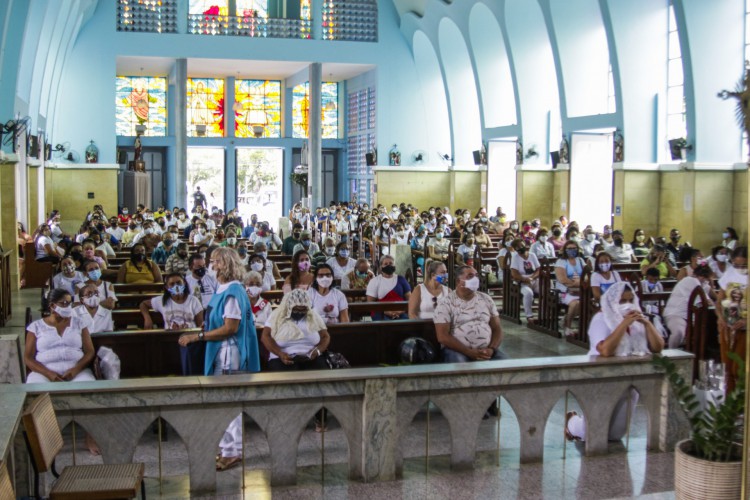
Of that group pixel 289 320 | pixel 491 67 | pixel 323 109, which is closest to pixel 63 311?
pixel 289 320

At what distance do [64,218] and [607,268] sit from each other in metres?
22.8

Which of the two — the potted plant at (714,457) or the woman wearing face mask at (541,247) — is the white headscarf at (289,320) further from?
the woman wearing face mask at (541,247)

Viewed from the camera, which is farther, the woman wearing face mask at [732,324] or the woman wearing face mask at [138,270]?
the woman wearing face mask at [138,270]

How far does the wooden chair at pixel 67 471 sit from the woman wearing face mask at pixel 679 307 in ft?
23.2

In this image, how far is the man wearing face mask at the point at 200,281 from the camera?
31.3ft

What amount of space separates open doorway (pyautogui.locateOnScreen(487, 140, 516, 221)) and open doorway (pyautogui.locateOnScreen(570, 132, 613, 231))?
5.28 meters

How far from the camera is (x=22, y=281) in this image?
16.8 metres

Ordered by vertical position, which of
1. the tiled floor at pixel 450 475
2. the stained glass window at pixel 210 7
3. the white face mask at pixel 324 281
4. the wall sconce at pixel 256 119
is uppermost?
the stained glass window at pixel 210 7

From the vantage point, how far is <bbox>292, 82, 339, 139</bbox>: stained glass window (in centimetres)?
3522

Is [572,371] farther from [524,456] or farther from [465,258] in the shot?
[465,258]

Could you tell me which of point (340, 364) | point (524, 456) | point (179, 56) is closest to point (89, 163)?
point (179, 56)

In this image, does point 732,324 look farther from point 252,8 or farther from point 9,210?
point 252,8

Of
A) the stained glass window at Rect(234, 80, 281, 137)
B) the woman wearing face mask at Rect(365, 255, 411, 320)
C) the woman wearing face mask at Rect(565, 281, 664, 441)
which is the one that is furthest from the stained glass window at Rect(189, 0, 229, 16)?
the woman wearing face mask at Rect(565, 281, 664, 441)

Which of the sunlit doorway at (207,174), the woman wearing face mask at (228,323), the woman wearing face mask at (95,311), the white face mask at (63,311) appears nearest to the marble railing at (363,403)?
the woman wearing face mask at (228,323)
